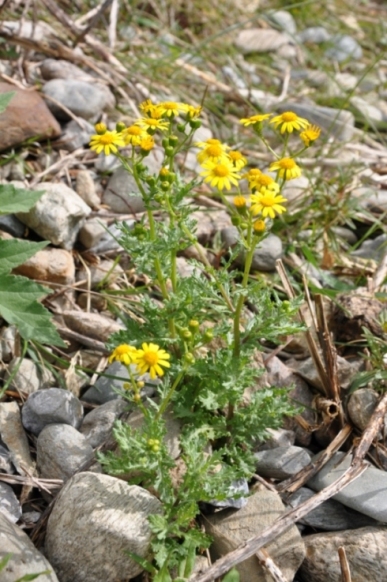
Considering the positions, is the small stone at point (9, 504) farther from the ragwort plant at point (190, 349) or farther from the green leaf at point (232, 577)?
the green leaf at point (232, 577)

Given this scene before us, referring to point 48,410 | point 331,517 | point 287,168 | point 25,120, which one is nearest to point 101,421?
point 48,410

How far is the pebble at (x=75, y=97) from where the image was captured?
409cm

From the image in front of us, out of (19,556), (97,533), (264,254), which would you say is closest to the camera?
(19,556)

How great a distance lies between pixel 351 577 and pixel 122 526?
0.84 metres

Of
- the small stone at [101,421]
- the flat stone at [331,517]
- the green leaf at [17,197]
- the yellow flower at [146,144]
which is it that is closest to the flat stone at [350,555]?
the flat stone at [331,517]

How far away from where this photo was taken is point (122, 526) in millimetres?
2279

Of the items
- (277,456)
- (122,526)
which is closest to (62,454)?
(122,526)

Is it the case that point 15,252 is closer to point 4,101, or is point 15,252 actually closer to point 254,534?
point 4,101

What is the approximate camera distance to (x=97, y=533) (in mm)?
2273

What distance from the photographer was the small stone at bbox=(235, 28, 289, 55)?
236 inches

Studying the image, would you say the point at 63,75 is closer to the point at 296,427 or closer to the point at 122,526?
the point at 296,427

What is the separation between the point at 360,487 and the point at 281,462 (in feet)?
0.99

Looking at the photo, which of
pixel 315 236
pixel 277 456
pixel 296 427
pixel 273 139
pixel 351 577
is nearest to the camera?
pixel 351 577

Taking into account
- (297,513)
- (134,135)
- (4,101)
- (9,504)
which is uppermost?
(134,135)
